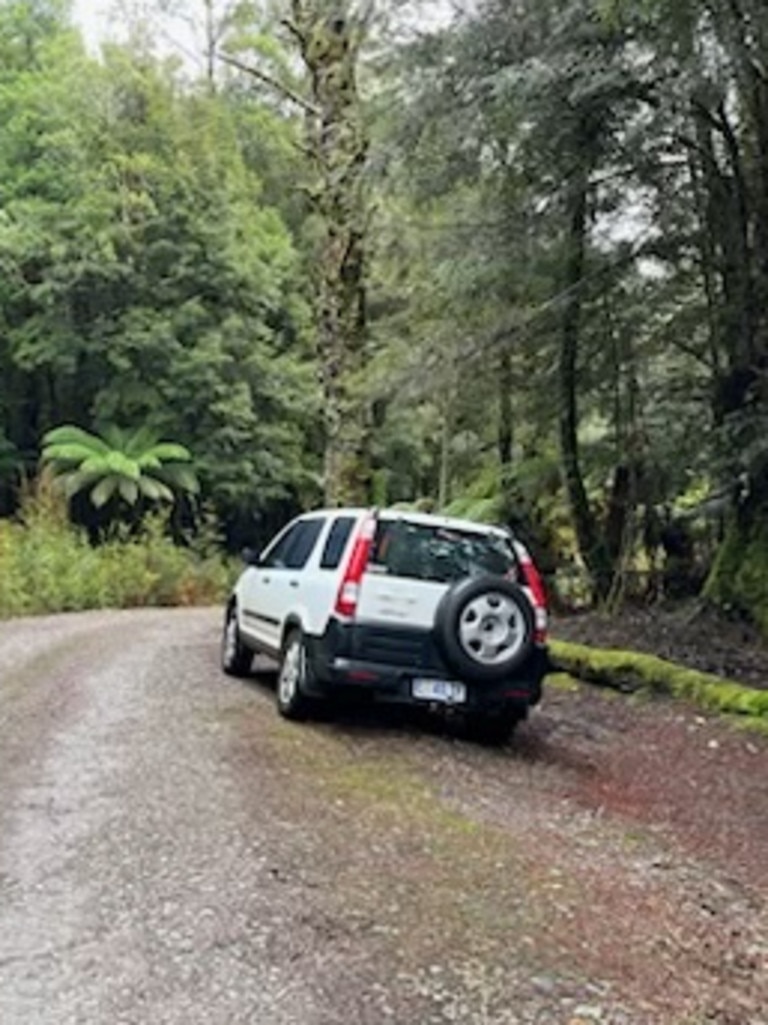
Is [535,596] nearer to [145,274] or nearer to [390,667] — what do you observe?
[390,667]

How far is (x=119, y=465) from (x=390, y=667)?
16364 mm

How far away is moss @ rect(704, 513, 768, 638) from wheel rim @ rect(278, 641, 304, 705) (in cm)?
533

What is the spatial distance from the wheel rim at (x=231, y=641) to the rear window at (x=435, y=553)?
2.93 m

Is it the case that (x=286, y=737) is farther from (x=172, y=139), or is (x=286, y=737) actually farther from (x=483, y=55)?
(x=172, y=139)

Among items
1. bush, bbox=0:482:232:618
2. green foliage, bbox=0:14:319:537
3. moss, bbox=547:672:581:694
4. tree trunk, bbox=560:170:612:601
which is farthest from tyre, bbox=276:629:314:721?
green foliage, bbox=0:14:319:537

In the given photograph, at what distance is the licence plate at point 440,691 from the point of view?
7.84 m

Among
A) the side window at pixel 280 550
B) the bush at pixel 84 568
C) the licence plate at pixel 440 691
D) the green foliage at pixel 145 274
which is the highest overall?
the green foliage at pixel 145 274

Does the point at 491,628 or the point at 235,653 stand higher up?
the point at 491,628

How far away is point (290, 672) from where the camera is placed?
330 inches

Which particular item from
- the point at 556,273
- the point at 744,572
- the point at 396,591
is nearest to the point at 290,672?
Answer: the point at 396,591

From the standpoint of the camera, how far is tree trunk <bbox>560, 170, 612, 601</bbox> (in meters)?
12.6

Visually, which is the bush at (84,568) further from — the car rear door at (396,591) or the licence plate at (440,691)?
the licence plate at (440,691)

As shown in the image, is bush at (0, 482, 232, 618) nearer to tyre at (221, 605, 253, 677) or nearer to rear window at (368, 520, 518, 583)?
tyre at (221, 605, 253, 677)

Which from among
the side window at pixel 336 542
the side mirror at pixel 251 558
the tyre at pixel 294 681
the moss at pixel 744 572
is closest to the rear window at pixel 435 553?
the side window at pixel 336 542
